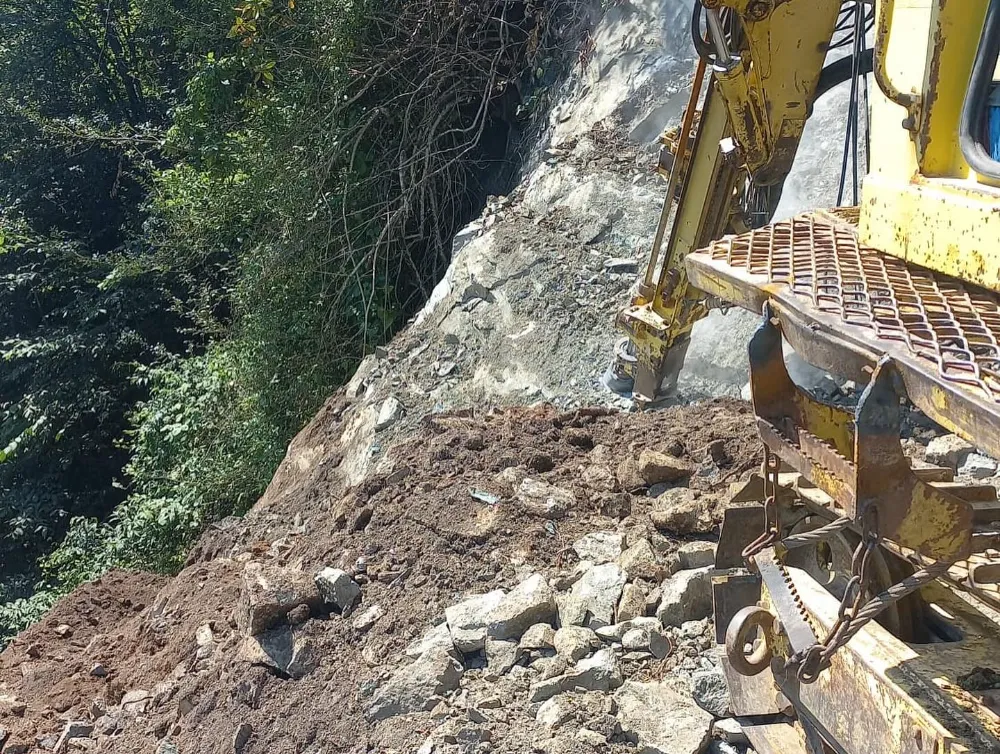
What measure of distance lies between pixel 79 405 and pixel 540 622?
983 cm

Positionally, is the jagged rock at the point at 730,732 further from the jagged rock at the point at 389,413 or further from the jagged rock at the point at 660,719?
the jagged rock at the point at 389,413

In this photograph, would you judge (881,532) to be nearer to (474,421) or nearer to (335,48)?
(474,421)

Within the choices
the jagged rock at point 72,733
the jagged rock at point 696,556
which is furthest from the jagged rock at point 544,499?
the jagged rock at point 72,733

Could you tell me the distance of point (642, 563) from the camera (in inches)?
139

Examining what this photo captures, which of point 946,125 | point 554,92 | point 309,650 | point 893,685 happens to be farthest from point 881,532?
point 554,92

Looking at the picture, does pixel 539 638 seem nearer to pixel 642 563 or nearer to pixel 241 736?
pixel 642 563

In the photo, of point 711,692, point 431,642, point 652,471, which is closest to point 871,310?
point 711,692

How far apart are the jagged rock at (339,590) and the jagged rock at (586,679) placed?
44.3 inches

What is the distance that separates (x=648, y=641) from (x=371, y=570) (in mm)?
1408

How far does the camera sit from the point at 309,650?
12.6ft

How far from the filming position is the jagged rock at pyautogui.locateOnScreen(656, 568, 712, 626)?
327 cm

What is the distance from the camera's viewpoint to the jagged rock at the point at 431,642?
3445 millimetres

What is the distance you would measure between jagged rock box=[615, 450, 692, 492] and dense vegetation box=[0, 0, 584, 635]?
4.52 m

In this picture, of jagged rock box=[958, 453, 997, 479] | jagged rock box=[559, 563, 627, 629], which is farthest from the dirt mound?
jagged rock box=[958, 453, 997, 479]
